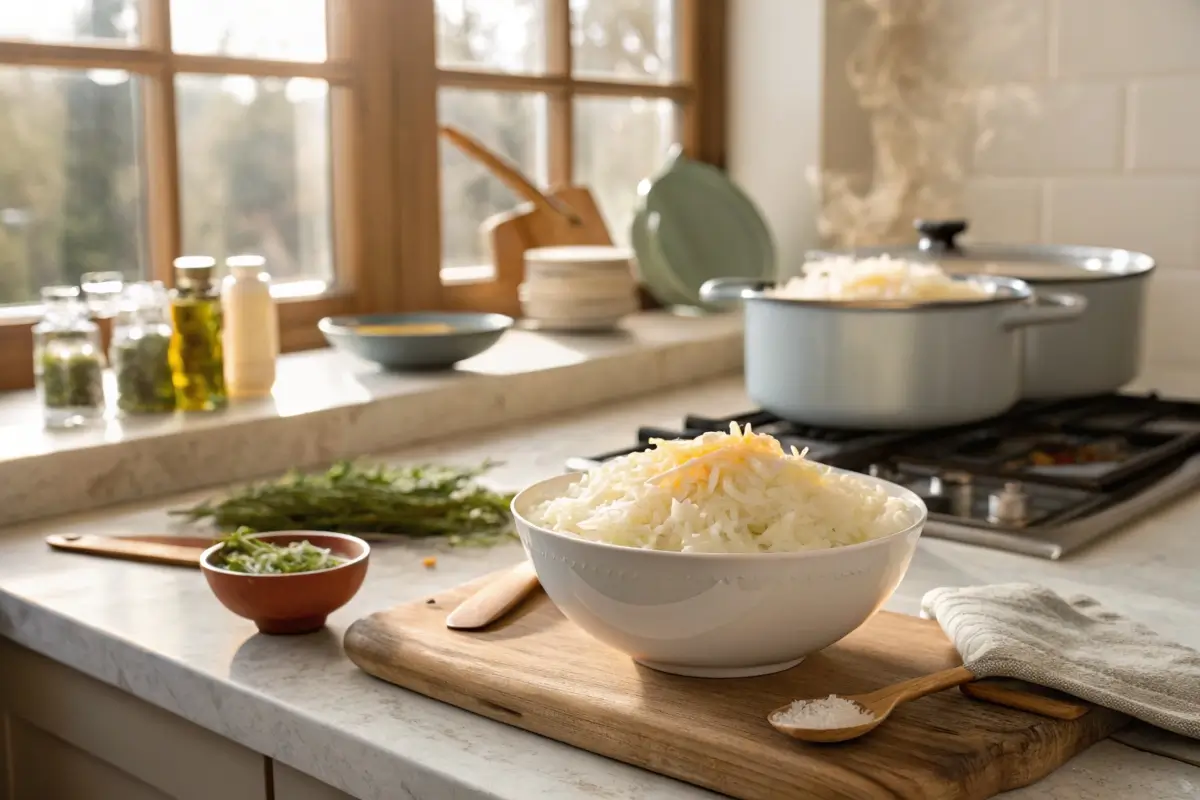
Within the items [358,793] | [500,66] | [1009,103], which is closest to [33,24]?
[500,66]

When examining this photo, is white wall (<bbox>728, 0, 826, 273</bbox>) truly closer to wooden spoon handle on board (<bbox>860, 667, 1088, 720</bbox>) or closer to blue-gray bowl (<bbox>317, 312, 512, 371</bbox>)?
blue-gray bowl (<bbox>317, 312, 512, 371</bbox>)

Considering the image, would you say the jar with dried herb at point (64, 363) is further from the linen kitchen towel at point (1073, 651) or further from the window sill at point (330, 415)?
the linen kitchen towel at point (1073, 651)

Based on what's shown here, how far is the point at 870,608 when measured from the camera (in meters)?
0.80

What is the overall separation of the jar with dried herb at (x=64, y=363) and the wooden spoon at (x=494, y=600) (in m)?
0.61

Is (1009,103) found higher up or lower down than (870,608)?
higher up

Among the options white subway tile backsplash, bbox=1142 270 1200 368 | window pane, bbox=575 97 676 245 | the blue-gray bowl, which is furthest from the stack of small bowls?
white subway tile backsplash, bbox=1142 270 1200 368

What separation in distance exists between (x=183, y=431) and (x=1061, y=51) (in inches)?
63.5

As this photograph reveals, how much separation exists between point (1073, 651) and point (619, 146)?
1.78 meters

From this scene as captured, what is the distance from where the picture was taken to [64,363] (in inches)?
54.3

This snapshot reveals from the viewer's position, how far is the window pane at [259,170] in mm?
1821

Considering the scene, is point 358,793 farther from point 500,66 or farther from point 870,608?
point 500,66

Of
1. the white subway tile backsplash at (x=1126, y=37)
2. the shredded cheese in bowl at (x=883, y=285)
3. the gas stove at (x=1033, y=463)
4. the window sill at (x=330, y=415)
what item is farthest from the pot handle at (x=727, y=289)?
the white subway tile backsplash at (x=1126, y=37)

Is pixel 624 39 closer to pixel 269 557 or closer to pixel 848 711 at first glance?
pixel 269 557

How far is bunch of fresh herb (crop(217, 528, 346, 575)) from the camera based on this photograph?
959 mm
